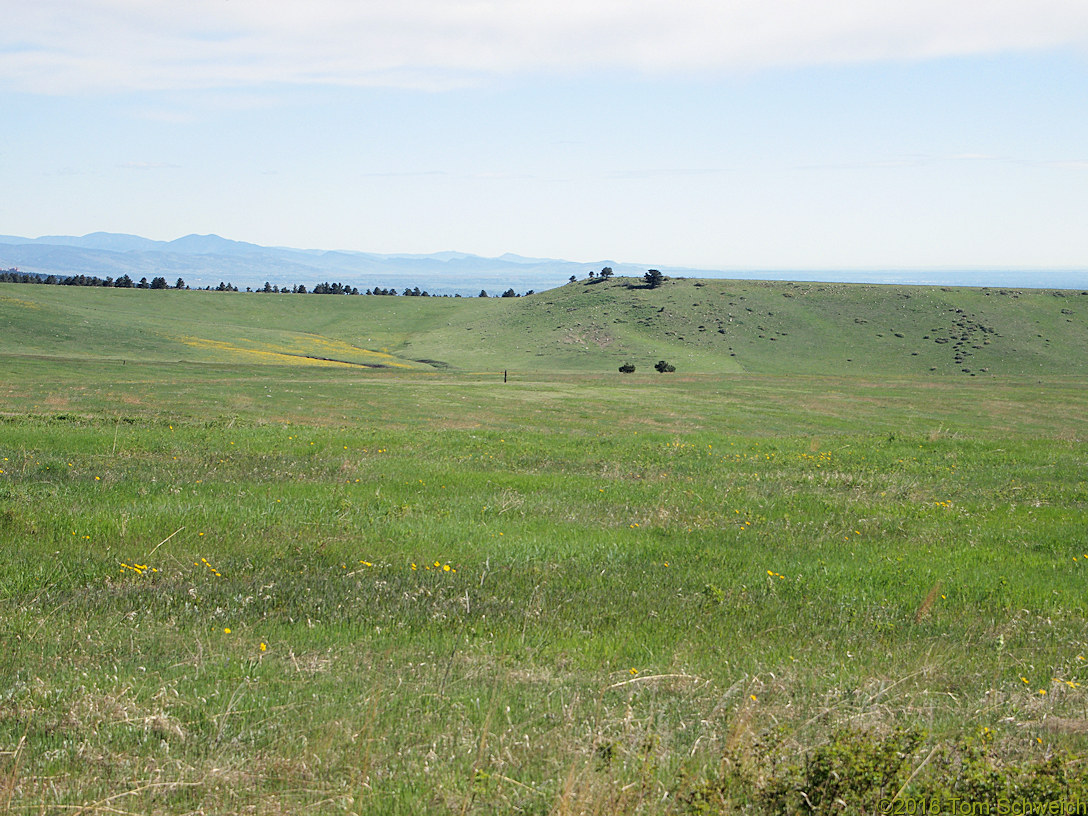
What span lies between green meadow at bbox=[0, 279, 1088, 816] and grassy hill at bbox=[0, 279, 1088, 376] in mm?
65049

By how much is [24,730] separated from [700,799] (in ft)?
14.9

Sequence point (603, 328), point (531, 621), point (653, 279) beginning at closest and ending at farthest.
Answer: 1. point (531, 621)
2. point (603, 328)
3. point (653, 279)

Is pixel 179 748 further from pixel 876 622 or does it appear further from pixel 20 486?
pixel 20 486

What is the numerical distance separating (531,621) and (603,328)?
116 m

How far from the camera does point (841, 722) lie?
5879 mm

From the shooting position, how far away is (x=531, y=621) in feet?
28.6

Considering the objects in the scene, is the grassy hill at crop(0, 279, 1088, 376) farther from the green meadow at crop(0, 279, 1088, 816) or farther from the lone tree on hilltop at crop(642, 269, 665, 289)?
the green meadow at crop(0, 279, 1088, 816)

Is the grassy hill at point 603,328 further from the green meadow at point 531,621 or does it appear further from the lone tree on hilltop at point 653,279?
the green meadow at point 531,621

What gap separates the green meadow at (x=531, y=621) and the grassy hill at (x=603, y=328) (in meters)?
65.0

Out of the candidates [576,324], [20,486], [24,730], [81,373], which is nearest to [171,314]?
[576,324]

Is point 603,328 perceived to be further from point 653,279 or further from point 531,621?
point 531,621

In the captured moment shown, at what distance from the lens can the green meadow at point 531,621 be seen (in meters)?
4.89

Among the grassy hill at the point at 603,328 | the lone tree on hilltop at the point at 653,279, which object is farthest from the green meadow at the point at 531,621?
the lone tree on hilltop at the point at 653,279

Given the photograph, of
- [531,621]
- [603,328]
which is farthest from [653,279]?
[531,621]
